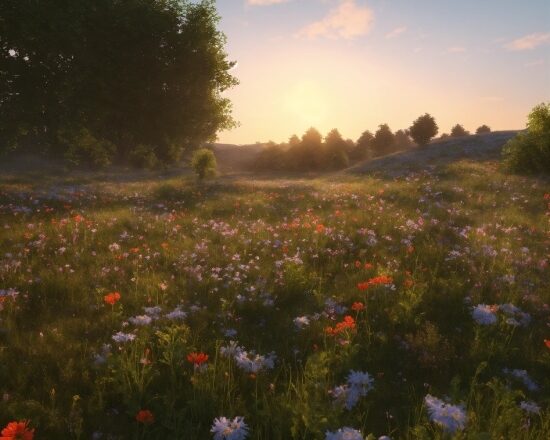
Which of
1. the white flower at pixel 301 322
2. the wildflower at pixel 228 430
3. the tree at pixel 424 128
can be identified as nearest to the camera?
the wildflower at pixel 228 430

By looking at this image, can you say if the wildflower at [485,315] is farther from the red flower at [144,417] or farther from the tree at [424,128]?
the tree at [424,128]

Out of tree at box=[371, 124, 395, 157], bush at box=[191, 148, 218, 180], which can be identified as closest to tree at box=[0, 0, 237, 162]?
bush at box=[191, 148, 218, 180]

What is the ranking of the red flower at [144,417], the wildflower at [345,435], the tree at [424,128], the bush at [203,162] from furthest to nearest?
the tree at [424,128] → the bush at [203,162] → the red flower at [144,417] → the wildflower at [345,435]

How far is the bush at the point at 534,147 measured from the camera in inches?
786

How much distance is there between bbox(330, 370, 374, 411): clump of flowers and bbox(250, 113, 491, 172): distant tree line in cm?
4697

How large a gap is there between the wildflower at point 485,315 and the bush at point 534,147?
1835cm

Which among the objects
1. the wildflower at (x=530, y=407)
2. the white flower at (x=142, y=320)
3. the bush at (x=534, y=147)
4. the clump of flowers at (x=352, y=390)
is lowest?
the wildflower at (x=530, y=407)

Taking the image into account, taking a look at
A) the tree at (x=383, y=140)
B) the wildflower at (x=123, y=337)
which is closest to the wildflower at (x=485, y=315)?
the wildflower at (x=123, y=337)

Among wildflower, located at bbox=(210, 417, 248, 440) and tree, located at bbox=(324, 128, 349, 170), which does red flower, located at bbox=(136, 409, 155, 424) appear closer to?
wildflower, located at bbox=(210, 417, 248, 440)

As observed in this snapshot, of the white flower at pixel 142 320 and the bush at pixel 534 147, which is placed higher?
the bush at pixel 534 147

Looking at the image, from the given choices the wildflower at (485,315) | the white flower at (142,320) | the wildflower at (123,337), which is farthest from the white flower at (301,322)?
the wildflower at (485,315)

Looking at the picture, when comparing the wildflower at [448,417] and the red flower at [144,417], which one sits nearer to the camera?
the wildflower at [448,417]

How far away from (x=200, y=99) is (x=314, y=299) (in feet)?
89.2

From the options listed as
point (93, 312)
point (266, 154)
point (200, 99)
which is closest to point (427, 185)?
point (93, 312)
